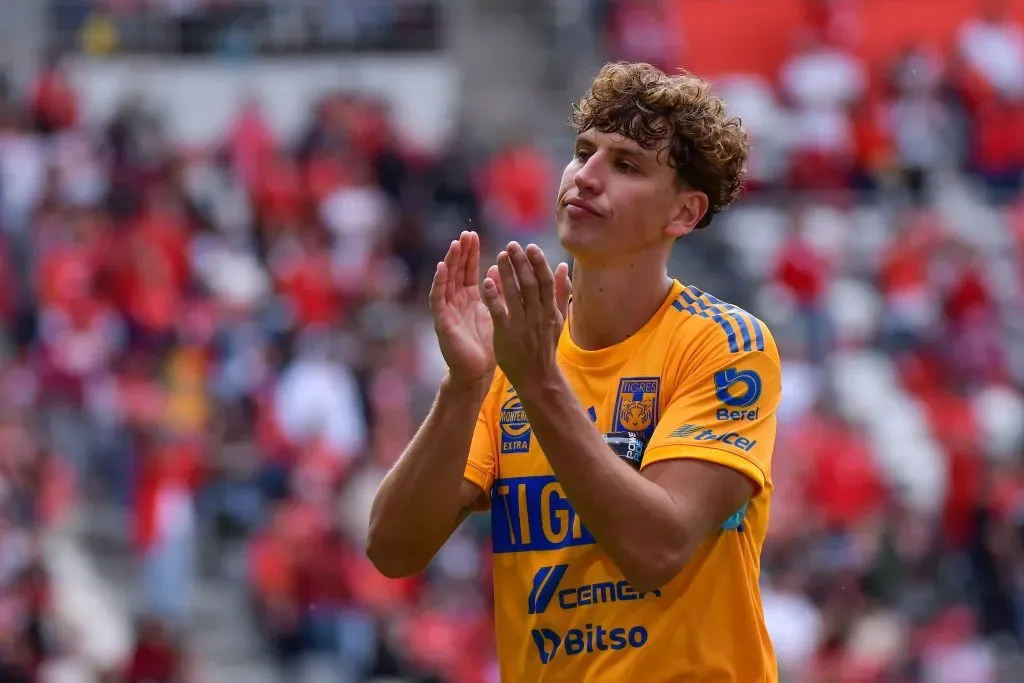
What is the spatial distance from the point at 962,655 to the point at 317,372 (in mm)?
4951

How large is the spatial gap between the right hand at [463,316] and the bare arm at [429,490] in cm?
5

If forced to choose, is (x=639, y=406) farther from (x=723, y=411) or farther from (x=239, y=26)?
(x=239, y=26)

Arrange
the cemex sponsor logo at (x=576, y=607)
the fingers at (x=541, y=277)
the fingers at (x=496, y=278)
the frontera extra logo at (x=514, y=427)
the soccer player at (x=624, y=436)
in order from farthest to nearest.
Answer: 1. the frontera extra logo at (x=514, y=427)
2. the cemex sponsor logo at (x=576, y=607)
3. the soccer player at (x=624, y=436)
4. the fingers at (x=496, y=278)
5. the fingers at (x=541, y=277)

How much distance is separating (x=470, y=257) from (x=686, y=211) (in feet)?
1.78

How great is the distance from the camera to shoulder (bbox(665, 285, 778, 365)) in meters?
3.88

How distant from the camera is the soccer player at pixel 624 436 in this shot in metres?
3.70

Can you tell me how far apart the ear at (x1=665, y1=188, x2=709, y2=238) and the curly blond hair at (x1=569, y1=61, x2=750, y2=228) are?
2 cm

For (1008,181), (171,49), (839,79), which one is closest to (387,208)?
(171,49)

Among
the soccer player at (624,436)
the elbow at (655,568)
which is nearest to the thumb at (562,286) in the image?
the soccer player at (624,436)

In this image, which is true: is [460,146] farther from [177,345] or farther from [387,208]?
[177,345]

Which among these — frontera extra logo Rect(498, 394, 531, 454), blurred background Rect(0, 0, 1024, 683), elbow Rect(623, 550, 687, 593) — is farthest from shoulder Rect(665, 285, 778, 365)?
blurred background Rect(0, 0, 1024, 683)

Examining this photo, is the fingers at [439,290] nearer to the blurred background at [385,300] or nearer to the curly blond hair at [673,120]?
the curly blond hair at [673,120]

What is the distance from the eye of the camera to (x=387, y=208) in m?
14.6

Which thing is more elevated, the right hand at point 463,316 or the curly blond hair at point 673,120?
the curly blond hair at point 673,120
